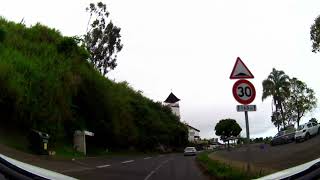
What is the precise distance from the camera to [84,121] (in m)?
42.9

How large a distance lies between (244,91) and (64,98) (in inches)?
721

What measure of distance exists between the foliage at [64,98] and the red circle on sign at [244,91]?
16.5ft

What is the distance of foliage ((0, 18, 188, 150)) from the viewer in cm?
A: 1403

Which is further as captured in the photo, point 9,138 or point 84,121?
point 84,121

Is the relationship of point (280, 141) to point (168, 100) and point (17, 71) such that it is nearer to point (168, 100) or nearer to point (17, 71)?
point (17, 71)

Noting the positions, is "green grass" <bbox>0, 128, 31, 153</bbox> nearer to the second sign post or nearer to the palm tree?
the palm tree

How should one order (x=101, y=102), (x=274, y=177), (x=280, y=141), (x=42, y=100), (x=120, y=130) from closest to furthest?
1. (x=274, y=177)
2. (x=42, y=100)
3. (x=280, y=141)
4. (x=101, y=102)
5. (x=120, y=130)

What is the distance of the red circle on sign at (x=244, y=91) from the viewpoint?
1330 centimetres

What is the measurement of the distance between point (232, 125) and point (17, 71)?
5802 cm

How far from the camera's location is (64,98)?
29891 mm

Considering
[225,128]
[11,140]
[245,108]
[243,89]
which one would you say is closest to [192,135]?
[225,128]

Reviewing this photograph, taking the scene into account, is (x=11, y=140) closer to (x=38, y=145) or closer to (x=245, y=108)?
(x=38, y=145)

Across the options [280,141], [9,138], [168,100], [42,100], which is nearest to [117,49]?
[280,141]

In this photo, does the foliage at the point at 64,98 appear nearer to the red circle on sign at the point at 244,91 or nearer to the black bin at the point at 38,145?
the black bin at the point at 38,145
